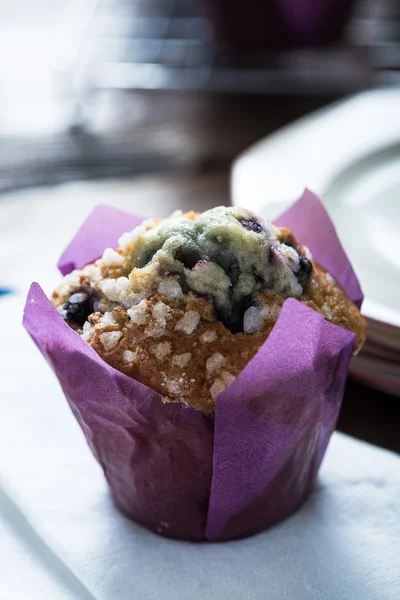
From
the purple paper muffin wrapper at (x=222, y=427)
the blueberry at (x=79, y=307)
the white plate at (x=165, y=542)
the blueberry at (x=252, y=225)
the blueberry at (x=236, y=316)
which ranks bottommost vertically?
the white plate at (x=165, y=542)

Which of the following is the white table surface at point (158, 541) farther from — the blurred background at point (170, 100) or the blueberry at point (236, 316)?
the blurred background at point (170, 100)

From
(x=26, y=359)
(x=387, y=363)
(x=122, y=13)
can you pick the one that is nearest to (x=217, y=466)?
(x=387, y=363)

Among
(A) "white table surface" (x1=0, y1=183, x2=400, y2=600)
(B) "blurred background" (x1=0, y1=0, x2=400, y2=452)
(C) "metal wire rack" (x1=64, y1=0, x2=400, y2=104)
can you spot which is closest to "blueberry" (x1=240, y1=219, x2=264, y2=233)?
(A) "white table surface" (x1=0, y1=183, x2=400, y2=600)

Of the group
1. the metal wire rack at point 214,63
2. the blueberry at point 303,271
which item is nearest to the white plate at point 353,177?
the blueberry at point 303,271

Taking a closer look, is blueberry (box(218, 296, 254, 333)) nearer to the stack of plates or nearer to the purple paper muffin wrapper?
the purple paper muffin wrapper

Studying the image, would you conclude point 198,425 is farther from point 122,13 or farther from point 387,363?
point 122,13
